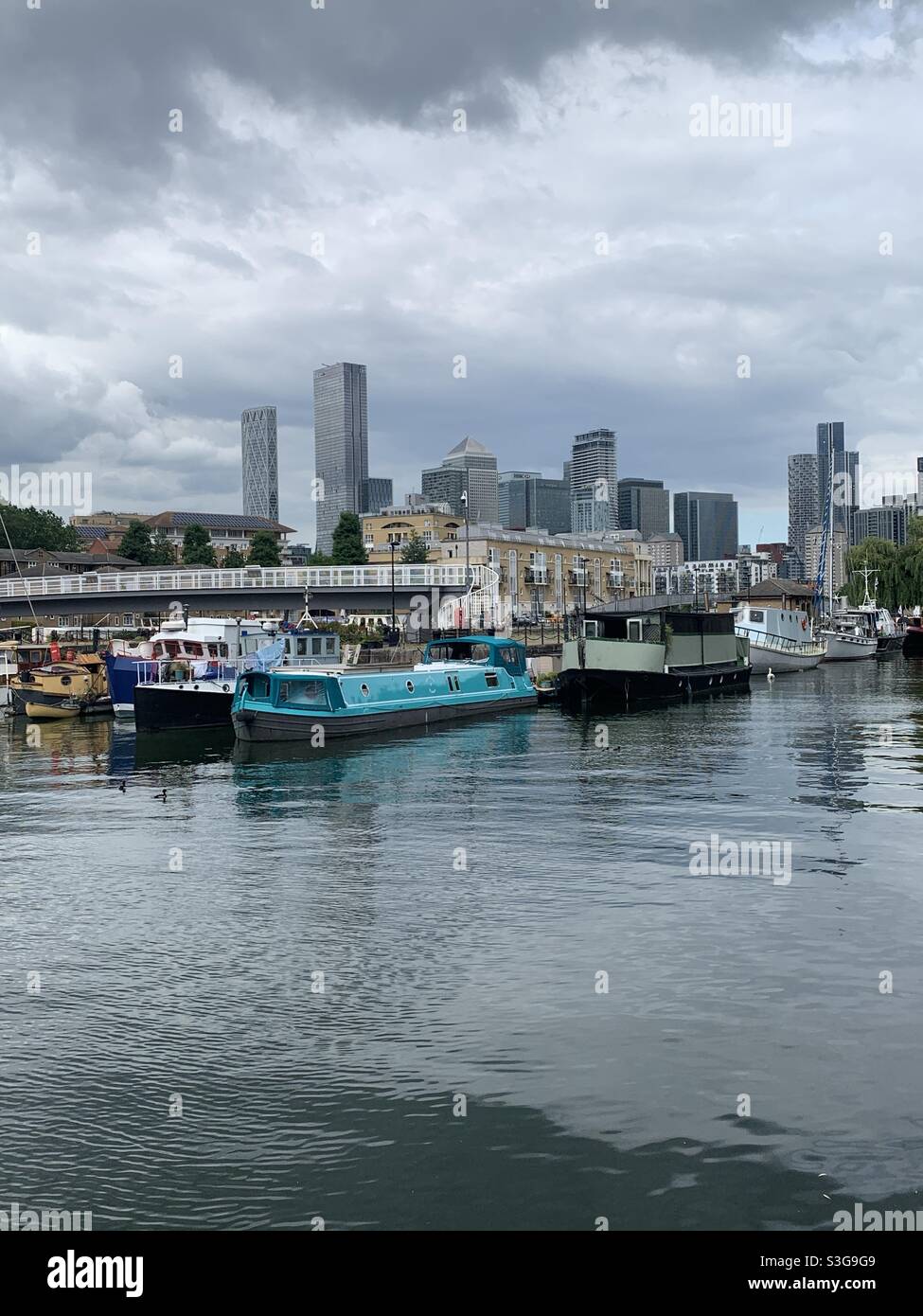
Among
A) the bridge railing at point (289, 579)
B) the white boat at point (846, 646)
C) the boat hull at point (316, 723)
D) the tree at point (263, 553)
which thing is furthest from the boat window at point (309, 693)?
the tree at point (263, 553)

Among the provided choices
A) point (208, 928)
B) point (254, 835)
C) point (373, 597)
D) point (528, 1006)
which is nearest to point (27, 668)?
point (373, 597)

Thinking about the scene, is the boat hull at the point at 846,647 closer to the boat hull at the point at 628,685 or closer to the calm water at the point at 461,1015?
the boat hull at the point at 628,685

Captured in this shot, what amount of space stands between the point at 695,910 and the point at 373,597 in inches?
3203

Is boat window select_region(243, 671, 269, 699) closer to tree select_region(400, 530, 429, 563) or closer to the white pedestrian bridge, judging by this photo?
the white pedestrian bridge

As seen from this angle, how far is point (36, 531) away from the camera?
7362 inches

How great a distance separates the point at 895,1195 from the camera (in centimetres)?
1042

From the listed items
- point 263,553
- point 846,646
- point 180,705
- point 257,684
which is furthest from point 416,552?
point 257,684

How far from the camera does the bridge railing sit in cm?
9780

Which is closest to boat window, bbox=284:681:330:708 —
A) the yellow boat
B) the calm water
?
the calm water

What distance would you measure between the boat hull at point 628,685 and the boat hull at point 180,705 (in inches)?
673

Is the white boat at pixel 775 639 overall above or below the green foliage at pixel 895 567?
below

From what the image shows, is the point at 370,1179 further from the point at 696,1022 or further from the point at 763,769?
the point at 763,769

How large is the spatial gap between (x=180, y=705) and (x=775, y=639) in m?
53.2

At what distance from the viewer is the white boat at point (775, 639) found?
291 feet
